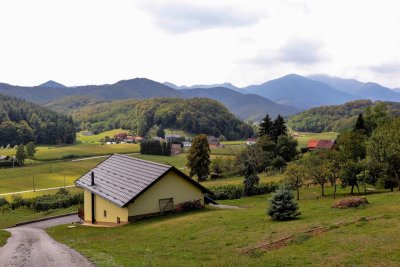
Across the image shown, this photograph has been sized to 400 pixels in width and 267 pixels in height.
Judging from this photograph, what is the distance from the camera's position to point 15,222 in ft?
156

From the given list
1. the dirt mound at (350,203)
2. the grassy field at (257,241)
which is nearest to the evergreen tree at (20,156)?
the grassy field at (257,241)

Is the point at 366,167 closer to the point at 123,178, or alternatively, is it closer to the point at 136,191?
the point at 136,191

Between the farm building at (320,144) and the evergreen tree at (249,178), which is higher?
the farm building at (320,144)

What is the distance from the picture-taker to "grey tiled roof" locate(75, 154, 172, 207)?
32.5 meters

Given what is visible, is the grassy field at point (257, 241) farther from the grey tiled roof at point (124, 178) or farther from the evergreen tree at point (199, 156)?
the evergreen tree at point (199, 156)

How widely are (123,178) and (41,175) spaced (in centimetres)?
8779

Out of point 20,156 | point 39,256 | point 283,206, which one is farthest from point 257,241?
point 20,156

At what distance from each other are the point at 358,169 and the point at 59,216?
35839mm

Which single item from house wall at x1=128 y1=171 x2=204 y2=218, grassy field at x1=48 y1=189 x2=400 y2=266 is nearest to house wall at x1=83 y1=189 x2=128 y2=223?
house wall at x1=128 y1=171 x2=204 y2=218

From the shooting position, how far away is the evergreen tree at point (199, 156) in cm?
8419

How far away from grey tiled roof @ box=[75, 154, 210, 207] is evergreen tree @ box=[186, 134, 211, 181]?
43.1 metres

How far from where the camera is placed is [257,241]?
18.9 meters

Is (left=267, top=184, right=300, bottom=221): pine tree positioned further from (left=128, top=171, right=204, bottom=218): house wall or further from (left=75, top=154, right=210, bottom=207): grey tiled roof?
(left=128, top=171, right=204, bottom=218): house wall

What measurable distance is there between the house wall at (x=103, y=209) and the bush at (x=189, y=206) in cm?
488
